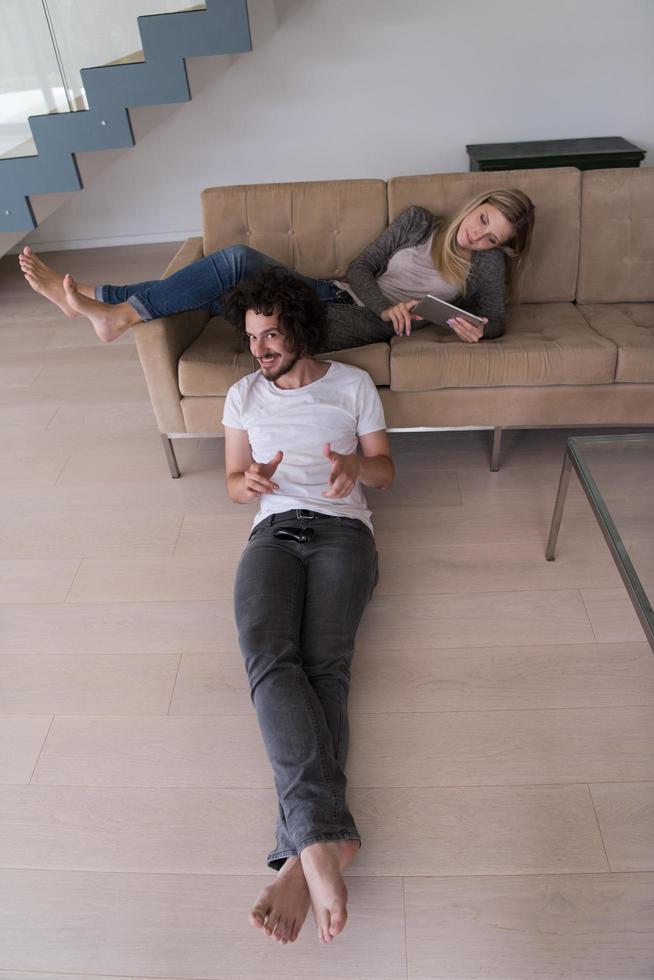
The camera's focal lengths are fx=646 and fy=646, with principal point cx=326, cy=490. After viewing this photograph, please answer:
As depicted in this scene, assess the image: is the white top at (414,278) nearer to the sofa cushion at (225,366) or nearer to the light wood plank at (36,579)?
the sofa cushion at (225,366)

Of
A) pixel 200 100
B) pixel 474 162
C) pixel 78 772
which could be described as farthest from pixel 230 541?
pixel 200 100

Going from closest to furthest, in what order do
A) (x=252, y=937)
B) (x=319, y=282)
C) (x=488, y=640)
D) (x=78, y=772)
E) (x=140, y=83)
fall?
(x=252, y=937) < (x=78, y=772) < (x=488, y=640) < (x=319, y=282) < (x=140, y=83)

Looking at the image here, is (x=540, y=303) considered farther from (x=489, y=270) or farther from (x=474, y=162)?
(x=474, y=162)

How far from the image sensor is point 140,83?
2801 mm

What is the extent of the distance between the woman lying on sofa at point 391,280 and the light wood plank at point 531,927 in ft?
4.65

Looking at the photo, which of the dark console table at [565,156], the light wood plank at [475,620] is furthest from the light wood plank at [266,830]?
the dark console table at [565,156]

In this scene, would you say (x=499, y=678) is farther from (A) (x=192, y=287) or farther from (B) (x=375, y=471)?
(A) (x=192, y=287)

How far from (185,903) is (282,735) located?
36 centimetres

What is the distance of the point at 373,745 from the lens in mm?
1399

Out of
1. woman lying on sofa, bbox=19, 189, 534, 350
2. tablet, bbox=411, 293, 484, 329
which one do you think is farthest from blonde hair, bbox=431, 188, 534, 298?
tablet, bbox=411, 293, 484, 329

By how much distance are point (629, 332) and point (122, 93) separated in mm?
2347

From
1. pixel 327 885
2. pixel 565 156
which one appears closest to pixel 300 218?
pixel 565 156

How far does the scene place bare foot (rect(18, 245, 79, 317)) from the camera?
192 cm

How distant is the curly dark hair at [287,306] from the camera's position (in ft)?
5.08
